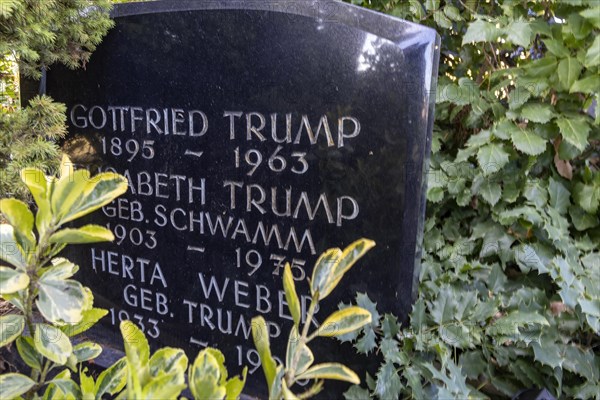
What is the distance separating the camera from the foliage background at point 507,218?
137cm

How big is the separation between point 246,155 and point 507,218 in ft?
3.09

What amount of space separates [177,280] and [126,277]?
259 mm

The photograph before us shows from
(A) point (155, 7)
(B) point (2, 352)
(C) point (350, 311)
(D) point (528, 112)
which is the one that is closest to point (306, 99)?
(A) point (155, 7)

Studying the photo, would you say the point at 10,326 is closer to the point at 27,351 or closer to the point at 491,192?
the point at 27,351

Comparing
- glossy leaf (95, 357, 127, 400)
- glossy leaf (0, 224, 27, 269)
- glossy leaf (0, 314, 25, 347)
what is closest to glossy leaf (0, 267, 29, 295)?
glossy leaf (0, 224, 27, 269)

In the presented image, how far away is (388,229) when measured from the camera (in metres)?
1.47

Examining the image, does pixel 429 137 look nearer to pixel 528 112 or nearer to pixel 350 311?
pixel 528 112

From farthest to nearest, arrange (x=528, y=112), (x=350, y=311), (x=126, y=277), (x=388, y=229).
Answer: (x=126, y=277) → (x=528, y=112) → (x=388, y=229) → (x=350, y=311)

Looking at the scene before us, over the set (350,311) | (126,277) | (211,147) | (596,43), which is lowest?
(126,277)

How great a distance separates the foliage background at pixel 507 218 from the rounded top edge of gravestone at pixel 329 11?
44 cm

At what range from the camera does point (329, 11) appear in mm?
1469

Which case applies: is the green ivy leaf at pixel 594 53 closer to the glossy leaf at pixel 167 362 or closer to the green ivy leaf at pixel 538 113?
the green ivy leaf at pixel 538 113

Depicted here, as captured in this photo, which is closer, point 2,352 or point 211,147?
point 211,147

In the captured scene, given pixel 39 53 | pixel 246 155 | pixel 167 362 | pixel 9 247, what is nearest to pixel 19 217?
pixel 9 247
